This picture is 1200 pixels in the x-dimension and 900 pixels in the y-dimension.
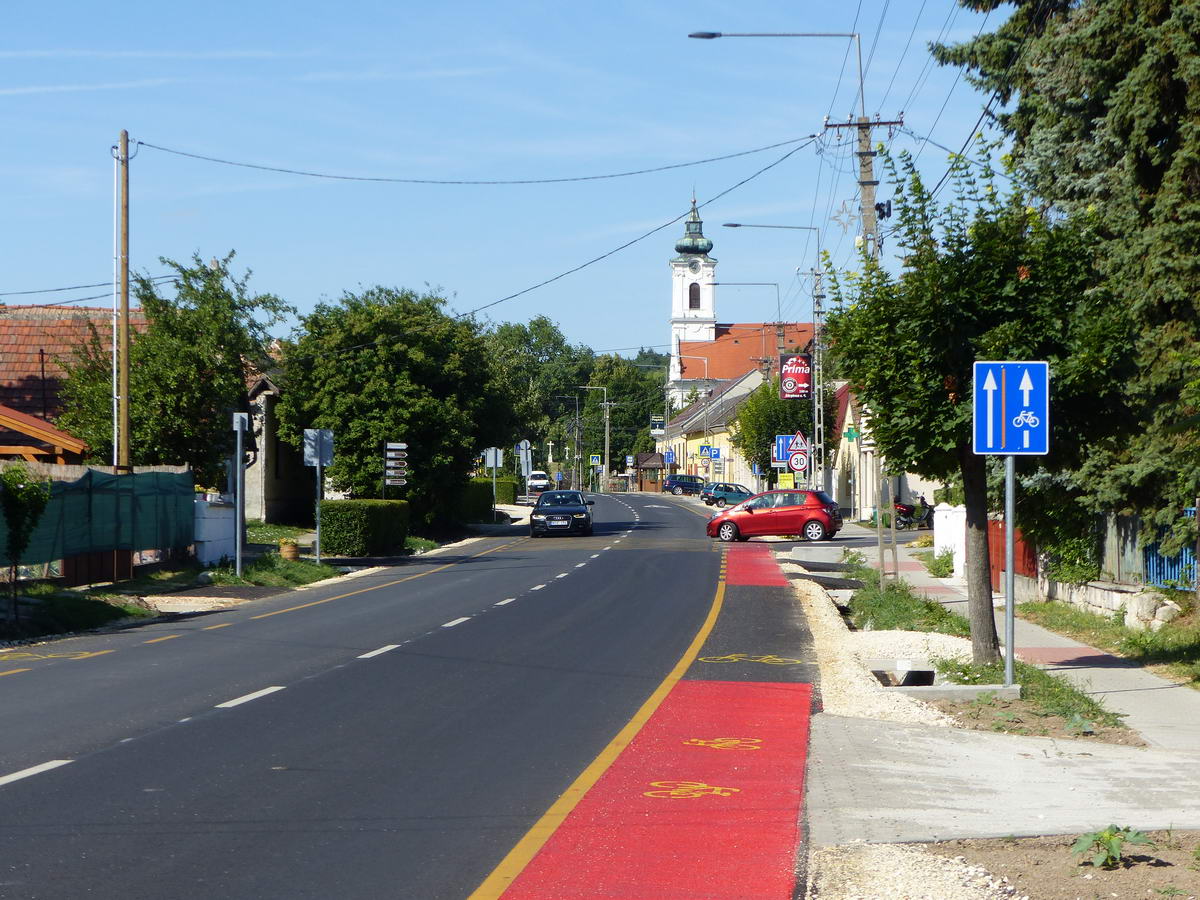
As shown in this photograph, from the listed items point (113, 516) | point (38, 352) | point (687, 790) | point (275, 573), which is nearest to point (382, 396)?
point (38, 352)

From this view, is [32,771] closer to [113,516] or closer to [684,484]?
[113,516]

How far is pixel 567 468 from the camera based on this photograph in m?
146

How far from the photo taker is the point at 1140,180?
1727cm

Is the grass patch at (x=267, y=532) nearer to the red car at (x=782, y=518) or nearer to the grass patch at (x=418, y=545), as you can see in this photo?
the grass patch at (x=418, y=545)

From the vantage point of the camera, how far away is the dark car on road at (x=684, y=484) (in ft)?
355

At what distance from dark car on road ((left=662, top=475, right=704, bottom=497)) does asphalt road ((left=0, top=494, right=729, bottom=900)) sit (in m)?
87.3

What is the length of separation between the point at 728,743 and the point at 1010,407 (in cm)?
395

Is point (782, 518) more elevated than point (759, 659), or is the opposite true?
point (782, 518)

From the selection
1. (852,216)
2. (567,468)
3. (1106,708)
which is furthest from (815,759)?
(567,468)

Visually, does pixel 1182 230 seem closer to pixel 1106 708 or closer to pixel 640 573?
pixel 1106 708

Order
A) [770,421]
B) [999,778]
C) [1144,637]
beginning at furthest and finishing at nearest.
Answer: [770,421] → [1144,637] → [999,778]

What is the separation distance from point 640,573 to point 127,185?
13.3m

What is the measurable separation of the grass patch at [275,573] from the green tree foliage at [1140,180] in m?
16.0

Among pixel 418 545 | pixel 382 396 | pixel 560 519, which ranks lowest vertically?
pixel 418 545
